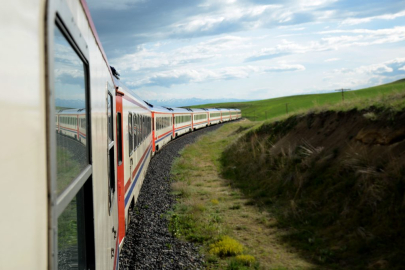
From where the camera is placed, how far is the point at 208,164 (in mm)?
19156

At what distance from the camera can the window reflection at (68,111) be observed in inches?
61.1

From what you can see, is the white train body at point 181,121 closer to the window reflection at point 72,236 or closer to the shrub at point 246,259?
the shrub at point 246,259

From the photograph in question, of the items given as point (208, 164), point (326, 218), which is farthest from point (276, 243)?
point (208, 164)

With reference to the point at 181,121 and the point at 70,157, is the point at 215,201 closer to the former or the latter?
the point at 70,157

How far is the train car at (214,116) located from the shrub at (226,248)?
40.2 meters

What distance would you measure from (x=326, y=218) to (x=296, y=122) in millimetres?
A: 8345

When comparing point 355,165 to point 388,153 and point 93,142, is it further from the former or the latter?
point 93,142

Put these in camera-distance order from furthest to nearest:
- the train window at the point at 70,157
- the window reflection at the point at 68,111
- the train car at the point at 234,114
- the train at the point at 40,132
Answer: the train car at the point at 234,114
the window reflection at the point at 68,111
the train window at the point at 70,157
the train at the point at 40,132

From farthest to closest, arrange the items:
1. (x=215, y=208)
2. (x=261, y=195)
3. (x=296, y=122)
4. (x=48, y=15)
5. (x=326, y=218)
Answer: (x=296, y=122) < (x=261, y=195) < (x=215, y=208) < (x=326, y=218) < (x=48, y=15)

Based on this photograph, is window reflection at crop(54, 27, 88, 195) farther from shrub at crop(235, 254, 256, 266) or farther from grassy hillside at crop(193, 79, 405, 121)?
grassy hillside at crop(193, 79, 405, 121)

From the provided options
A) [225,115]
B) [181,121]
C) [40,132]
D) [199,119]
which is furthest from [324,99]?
[40,132]

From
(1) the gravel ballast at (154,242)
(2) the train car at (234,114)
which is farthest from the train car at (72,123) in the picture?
(2) the train car at (234,114)

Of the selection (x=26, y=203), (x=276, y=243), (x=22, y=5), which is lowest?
(x=276, y=243)

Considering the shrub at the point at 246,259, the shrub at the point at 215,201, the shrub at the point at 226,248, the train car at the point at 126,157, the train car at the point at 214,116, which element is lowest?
the shrub at the point at 246,259
